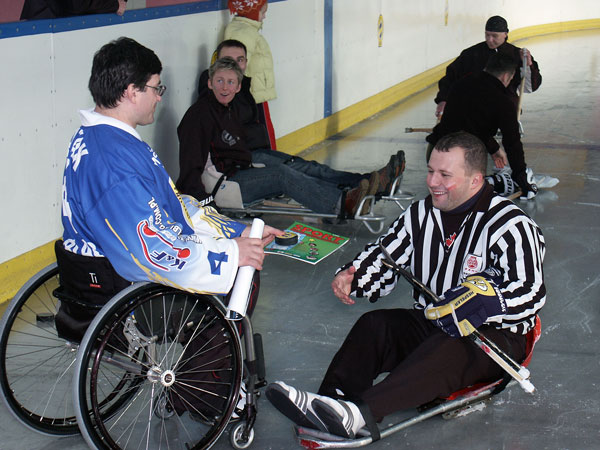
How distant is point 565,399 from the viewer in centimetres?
301

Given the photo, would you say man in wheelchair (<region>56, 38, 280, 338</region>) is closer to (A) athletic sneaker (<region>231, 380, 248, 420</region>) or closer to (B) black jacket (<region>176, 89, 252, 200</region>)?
(A) athletic sneaker (<region>231, 380, 248, 420</region>)

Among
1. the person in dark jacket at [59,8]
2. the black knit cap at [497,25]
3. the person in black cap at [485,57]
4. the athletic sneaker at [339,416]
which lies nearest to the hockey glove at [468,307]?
the athletic sneaker at [339,416]

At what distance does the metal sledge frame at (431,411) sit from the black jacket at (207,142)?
2.18 m

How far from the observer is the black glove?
17.9 ft

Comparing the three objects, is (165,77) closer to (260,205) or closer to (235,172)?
(235,172)

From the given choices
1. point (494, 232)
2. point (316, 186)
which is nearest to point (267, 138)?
point (316, 186)

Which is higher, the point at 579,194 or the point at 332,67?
the point at 332,67

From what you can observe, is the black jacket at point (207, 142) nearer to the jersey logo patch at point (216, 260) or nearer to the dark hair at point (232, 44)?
the dark hair at point (232, 44)

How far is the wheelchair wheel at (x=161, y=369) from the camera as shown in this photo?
7.67 ft

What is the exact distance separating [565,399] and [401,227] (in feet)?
2.98

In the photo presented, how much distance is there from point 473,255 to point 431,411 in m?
0.57

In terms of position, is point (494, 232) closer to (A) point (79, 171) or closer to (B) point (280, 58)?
(A) point (79, 171)

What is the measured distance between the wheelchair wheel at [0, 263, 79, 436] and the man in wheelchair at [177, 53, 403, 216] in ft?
4.15

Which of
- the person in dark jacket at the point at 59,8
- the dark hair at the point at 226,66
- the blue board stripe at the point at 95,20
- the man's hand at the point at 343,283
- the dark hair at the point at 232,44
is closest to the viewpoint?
the man's hand at the point at 343,283
